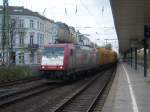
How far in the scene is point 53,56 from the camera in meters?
28.2

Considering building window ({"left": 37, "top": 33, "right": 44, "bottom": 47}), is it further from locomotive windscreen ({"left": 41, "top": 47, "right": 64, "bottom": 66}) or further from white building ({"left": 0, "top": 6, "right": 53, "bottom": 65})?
locomotive windscreen ({"left": 41, "top": 47, "right": 64, "bottom": 66})

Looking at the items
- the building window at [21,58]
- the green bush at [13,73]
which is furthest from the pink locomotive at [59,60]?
the building window at [21,58]

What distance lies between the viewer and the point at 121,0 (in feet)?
58.3

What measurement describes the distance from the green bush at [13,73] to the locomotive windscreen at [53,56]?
412 centimetres

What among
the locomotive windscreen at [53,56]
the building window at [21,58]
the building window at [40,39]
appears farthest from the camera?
the building window at [40,39]

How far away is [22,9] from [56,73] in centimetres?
6015

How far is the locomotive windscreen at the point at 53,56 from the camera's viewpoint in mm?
Result: 27875

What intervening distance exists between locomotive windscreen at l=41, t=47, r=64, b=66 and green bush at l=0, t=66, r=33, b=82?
4120 millimetres

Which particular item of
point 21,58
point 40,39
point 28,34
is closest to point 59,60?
point 21,58

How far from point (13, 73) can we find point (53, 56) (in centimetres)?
662

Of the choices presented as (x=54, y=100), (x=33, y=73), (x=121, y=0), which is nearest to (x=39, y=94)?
(x=54, y=100)

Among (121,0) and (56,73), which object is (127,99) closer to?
(121,0)

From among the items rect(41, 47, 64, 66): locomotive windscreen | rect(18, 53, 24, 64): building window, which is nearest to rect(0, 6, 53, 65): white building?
rect(18, 53, 24, 64): building window

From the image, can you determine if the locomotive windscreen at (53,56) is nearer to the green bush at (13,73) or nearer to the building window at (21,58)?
the green bush at (13,73)
